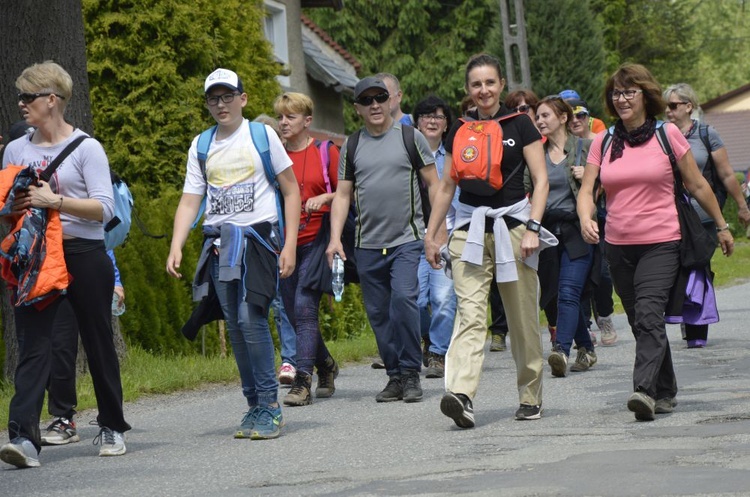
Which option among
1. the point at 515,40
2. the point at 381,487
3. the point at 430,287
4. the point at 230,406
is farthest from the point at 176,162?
the point at 515,40

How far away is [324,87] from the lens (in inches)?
1222

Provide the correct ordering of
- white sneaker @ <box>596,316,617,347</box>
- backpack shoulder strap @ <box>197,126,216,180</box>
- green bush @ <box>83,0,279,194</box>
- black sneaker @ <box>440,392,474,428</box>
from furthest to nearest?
1. green bush @ <box>83,0,279,194</box>
2. white sneaker @ <box>596,316,617,347</box>
3. backpack shoulder strap @ <box>197,126,216,180</box>
4. black sneaker @ <box>440,392,474,428</box>

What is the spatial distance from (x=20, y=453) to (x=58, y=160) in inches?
56.3

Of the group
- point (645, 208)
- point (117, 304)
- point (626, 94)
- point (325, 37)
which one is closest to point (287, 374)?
point (117, 304)

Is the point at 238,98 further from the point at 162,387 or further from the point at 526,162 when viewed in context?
the point at 162,387

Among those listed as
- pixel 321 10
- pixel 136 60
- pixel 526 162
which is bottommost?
pixel 526 162

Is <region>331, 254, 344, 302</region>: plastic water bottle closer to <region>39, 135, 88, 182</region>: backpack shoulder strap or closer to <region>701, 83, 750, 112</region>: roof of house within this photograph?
<region>39, 135, 88, 182</region>: backpack shoulder strap

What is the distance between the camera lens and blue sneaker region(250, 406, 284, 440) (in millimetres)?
7699

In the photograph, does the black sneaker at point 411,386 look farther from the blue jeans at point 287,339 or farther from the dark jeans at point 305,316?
the blue jeans at point 287,339

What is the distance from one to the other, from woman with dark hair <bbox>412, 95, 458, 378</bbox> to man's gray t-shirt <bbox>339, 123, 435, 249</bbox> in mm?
1605

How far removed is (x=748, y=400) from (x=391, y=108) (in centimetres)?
336

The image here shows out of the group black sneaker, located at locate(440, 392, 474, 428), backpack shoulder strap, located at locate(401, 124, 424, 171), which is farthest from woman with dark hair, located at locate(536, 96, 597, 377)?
black sneaker, located at locate(440, 392, 474, 428)

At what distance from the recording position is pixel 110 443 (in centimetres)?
743

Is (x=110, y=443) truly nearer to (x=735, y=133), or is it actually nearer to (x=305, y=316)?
(x=305, y=316)
